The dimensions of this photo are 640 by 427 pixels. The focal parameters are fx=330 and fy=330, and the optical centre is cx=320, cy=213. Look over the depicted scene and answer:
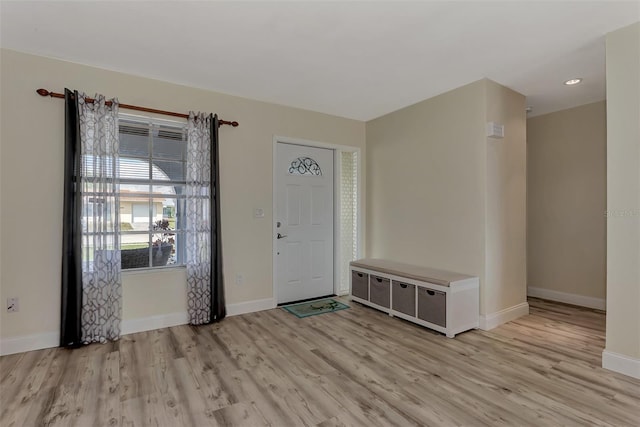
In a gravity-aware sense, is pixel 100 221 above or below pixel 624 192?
below

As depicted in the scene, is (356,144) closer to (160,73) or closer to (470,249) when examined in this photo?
(470,249)

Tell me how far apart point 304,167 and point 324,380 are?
2.72 m

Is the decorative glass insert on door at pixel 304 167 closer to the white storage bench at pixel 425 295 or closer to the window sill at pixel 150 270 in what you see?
the white storage bench at pixel 425 295

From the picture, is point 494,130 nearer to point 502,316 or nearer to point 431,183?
point 431,183

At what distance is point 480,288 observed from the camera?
3.28 meters

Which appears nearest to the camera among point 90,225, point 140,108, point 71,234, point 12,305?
point 12,305

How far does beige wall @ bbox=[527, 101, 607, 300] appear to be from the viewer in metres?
3.90

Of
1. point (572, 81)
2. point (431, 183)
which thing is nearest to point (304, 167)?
point (431, 183)

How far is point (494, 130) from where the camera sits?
3229mm

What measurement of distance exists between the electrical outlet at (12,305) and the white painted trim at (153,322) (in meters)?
0.80

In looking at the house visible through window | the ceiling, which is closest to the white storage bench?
the ceiling

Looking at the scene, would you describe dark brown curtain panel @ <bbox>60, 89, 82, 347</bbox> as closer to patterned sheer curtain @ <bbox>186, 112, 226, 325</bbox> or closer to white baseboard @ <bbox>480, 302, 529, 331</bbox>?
patterned sheer curtain @ <bbox>186, 112, 226, 325</bbox>

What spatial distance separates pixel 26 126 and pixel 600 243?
597 cm

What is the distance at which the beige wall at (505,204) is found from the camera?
3.28 meters
